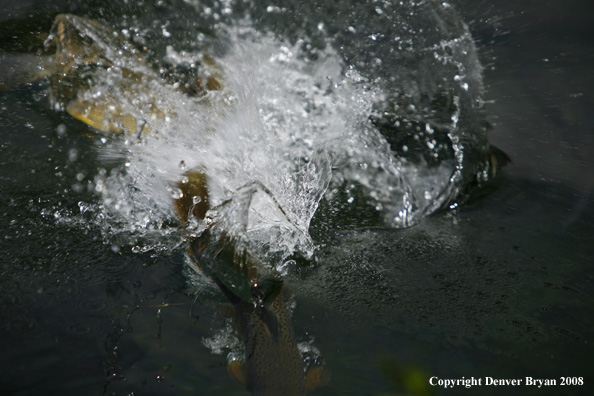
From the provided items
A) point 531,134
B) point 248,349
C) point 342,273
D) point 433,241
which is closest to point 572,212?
point 531,134

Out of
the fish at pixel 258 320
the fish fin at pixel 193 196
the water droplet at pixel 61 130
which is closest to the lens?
the fish at pixel 258 320

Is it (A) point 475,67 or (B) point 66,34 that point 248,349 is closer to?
(B) point 66,34

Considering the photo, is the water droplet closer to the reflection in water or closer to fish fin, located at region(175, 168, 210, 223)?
Result: the reflection in water

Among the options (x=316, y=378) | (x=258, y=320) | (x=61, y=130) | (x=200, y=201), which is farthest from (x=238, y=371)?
(x=61, y=130)

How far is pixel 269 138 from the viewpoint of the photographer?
8.45 feet

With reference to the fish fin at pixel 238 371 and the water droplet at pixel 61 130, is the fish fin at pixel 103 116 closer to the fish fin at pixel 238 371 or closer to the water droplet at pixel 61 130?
the water droplet at pixel 61 130

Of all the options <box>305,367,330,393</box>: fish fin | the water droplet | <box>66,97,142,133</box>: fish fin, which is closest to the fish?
<box>305,367,330,393</box>: fish fin

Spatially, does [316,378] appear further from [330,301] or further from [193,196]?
[193,196]

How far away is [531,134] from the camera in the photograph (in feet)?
10.8

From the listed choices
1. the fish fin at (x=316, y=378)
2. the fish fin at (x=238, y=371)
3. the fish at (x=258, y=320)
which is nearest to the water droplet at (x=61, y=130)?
the fish at (x=258, y=320)

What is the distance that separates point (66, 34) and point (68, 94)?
0.39 m

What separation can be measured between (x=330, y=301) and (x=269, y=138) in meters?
1.03

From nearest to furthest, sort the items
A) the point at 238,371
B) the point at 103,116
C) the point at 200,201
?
the point at 238,371
the point at 200,201
the point at 103,116

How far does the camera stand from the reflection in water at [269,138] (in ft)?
6.53
